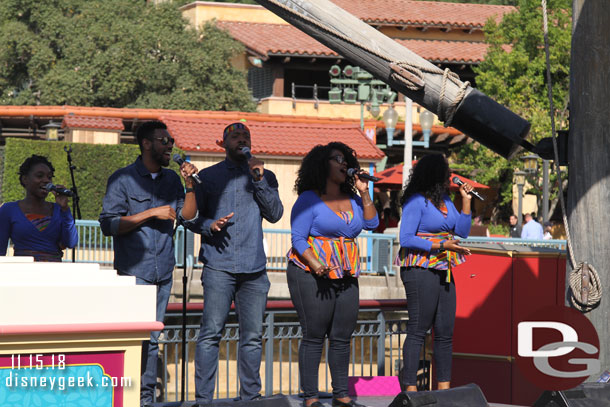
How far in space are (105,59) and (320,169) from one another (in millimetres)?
24568

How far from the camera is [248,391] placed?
594 centimetres

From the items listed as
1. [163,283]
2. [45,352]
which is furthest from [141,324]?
[163,283]

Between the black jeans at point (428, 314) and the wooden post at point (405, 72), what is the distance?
3.27ft

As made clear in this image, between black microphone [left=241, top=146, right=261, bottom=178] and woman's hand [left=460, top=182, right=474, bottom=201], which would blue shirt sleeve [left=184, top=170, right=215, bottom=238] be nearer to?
black microphone [left=241, top=146, right=261, bottom=178]

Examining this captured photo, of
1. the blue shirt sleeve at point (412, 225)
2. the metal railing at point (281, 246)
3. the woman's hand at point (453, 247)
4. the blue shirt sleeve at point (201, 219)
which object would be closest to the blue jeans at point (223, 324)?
the blue shirt sleeve at point (201, 219)

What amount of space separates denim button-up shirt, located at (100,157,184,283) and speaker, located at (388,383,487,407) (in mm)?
1598

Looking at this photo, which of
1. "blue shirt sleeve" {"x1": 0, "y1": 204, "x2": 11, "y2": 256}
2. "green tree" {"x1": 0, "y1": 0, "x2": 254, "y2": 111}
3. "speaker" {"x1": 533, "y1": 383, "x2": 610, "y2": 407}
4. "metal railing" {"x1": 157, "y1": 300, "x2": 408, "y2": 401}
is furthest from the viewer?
"green tree" {"x1": 0, "y1": 0, "x2": 254, "y2": 111}

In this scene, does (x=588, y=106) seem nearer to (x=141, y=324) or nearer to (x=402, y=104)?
(x=141, y=324)

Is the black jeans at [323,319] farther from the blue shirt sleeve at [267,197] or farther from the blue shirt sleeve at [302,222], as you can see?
the blue shirt sleeve at [267,197]

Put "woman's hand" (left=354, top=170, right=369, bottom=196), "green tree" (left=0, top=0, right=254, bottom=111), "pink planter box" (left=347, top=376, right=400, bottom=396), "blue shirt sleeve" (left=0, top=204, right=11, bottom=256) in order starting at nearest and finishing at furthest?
"woman's hand" (left=354, top=170, right=369, bottom=196), "pink planter box" (left=347, top=376, right=400, bottom=396), "blue shirt sleeve" (left=0, top=204, right=11, bottom=256), "green tree" (left=0, top=0, right=254, bottom=111)

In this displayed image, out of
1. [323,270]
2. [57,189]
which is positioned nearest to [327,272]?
[323,270]

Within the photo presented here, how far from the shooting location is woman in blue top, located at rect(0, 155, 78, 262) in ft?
22.5

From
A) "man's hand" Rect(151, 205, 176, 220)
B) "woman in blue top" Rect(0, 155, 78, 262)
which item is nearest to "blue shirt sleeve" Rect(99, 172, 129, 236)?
"man's hand" Rect(151, 205, 176, 220)

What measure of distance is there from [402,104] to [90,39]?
12.0 meters
